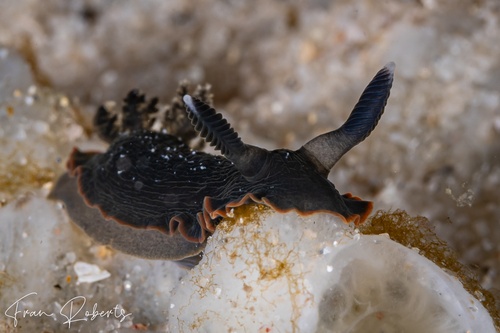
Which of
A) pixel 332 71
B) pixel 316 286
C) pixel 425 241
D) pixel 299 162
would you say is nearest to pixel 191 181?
pixel 299 162

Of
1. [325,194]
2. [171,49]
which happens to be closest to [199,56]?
[171,49]

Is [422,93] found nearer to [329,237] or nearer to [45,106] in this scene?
[329,237]

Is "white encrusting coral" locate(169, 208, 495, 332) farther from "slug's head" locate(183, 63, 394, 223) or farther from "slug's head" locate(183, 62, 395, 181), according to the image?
"slug's head" locate(183, 62, 395, 181)

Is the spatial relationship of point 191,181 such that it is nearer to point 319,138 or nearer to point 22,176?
point 319,138

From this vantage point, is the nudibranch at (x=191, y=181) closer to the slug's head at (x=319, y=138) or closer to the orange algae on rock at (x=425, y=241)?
the slug's head at (x=319, y=138)

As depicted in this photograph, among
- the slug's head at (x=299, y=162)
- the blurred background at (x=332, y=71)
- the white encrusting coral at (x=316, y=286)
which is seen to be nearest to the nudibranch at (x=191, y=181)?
the slug's head at (x=299, y=162)
